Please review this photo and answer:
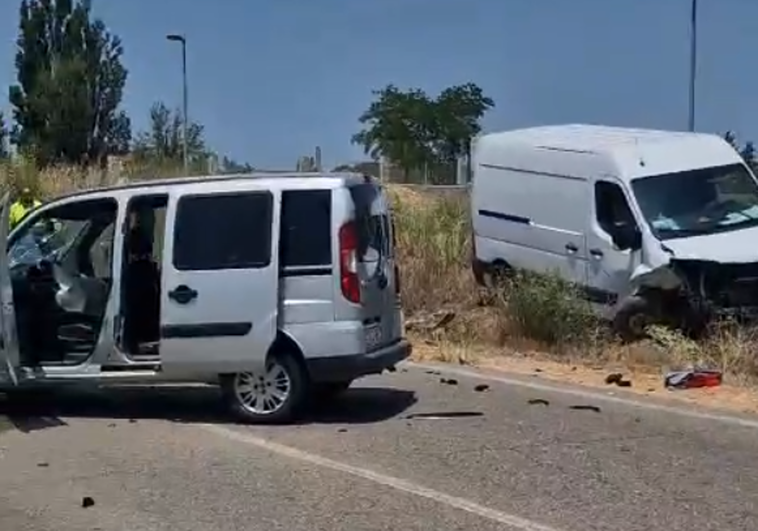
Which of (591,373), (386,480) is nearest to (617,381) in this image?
(591,373)

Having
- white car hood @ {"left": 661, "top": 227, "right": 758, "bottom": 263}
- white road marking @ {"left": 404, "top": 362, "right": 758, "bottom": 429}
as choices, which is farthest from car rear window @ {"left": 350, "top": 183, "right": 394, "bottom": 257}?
white car hood @ {"left": 661, "top": 227, "right": 758, "bottom": 263}

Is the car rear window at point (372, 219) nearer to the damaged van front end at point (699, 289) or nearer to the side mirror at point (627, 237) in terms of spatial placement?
the damaged van front end at point (699, 289)

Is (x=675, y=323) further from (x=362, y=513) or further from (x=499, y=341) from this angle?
(x=362, y=513)

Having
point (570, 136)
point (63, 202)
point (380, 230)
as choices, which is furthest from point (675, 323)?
point (63, 202)

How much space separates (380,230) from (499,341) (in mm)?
5212

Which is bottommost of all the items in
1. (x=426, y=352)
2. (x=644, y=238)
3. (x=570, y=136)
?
(x=426, y=352)

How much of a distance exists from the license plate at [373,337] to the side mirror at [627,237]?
18.5ft

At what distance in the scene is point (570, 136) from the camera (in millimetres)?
18500

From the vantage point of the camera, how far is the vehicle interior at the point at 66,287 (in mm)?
11938

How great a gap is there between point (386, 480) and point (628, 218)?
27.0 ft

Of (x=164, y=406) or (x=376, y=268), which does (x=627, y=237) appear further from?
(x=164, y=406)

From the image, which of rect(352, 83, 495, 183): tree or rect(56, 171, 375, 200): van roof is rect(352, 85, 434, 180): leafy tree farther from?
rect(56, 171, 375, 200): van roof

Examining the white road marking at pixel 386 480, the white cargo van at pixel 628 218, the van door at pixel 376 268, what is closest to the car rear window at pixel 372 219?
the van door at pixel 376 268

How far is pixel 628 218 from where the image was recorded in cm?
1683
